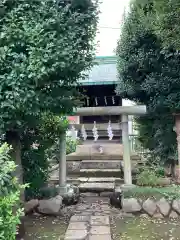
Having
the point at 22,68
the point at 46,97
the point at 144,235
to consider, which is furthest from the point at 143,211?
the point at 22,68

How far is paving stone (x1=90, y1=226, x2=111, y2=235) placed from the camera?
4688 millimetres

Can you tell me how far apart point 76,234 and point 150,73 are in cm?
470

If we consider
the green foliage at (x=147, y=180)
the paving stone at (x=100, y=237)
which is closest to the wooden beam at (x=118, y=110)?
the green foliage at (x=147, y=180)

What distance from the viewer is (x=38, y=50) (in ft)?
11.6

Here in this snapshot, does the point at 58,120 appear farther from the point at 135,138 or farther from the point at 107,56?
the point at 107,56

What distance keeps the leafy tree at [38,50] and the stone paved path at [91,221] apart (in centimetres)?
186

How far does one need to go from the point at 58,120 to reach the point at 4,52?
9.18 feet

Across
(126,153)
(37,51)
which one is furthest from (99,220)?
(37,51)

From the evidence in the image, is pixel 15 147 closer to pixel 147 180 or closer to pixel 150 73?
pixel 147 180

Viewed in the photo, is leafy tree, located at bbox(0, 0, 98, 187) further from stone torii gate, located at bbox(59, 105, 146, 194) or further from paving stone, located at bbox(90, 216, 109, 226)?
stone torii gate, located at bbox(59, 105, 146, 194)

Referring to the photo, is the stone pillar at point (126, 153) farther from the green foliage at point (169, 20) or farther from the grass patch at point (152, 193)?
the green foliage at point (169, 20)

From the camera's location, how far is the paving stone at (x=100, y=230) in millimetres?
4688

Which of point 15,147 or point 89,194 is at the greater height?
point 15,147

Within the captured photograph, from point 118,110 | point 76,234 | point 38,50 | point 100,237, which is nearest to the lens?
point 38,50
